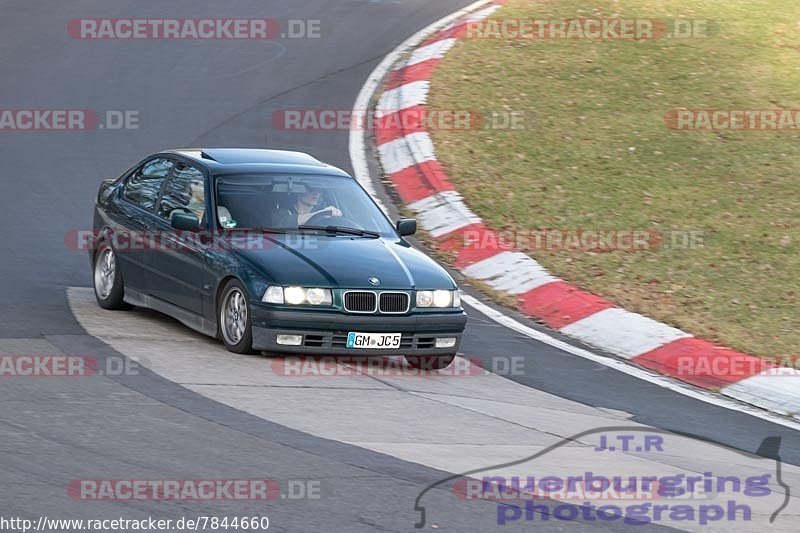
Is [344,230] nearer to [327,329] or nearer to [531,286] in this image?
[327,329]

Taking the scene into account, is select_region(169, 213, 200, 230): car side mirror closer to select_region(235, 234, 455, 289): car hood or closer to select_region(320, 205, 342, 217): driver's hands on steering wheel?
select_region(235, 234, 455, 289): car hood

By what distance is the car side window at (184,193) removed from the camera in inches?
419

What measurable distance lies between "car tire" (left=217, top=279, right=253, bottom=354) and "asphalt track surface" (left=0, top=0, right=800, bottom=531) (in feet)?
2.98

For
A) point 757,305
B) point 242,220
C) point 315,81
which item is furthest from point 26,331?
point 315,81

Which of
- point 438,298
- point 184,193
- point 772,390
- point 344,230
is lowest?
point 772,390

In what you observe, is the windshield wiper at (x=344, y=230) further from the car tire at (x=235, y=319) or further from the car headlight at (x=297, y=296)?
the car headlight at (x=297, y=296)

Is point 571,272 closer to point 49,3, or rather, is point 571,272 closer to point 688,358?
point 688,358

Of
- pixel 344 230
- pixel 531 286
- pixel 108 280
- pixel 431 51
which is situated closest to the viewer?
pixel 344 230

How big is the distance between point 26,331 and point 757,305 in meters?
6.38

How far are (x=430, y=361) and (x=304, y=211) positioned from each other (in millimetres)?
1610

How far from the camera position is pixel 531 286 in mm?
12633

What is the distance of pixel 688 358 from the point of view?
10.9 m

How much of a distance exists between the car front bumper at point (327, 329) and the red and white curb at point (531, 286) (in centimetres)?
225

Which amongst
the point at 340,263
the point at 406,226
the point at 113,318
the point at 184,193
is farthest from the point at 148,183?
the point at 340,263
